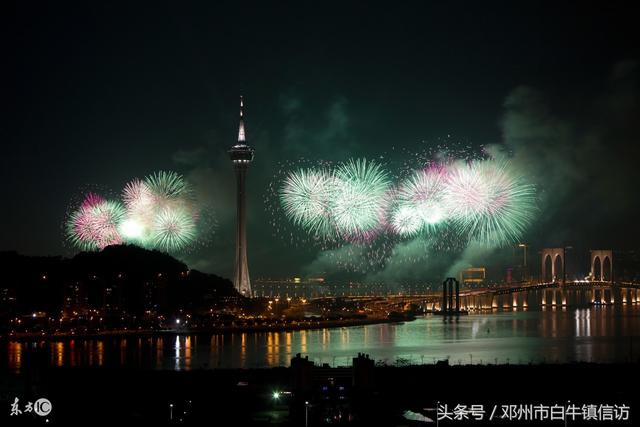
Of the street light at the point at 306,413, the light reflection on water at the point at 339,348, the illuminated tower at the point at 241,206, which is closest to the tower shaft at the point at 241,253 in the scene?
the illuminated tower at the point at 241,206

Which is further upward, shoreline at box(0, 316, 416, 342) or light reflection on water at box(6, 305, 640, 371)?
shoreline at box(0, 316, 416, 342)

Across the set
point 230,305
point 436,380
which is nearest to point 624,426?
point 436,380

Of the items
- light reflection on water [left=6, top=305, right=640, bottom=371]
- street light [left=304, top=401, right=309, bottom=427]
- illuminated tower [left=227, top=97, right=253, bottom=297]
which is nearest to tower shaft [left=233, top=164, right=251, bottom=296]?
illuminated tower [left=227, top=97, right=253, bottom=297]

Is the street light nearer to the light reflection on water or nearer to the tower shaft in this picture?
the light reflection on water

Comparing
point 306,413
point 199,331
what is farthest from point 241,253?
point 306,413

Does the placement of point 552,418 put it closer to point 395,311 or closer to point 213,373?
point 213,373

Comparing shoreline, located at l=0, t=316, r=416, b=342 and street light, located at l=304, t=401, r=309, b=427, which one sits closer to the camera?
street light, located at l=304, t=401, r=309, b=427

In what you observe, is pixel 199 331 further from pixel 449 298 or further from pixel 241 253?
pixel 449 298

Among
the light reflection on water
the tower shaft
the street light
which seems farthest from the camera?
the tower shaft
